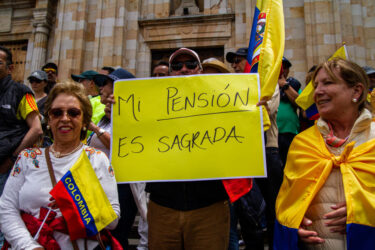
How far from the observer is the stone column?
9609 millimetres

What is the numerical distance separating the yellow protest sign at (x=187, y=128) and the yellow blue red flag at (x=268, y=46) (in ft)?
0.29

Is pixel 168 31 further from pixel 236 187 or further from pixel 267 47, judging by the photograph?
pixel 236 187

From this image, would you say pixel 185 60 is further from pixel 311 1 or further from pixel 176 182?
pixel 311 1

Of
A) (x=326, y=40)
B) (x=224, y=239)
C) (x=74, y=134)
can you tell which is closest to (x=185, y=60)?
(x=74, y=134)

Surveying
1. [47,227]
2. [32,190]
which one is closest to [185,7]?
[32,190]

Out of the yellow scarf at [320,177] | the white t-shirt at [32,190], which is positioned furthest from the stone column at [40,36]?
the yellow scarf at [320,177]

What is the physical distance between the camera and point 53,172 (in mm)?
1771

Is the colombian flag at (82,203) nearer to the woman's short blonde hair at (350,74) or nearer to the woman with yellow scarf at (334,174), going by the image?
the woman with yellow scarf at (334,174)

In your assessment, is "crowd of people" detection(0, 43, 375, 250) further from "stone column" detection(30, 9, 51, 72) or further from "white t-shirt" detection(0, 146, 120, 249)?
"stone column" detection(30, 9, 51, 72)

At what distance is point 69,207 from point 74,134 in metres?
0.47

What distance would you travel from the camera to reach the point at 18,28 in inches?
404

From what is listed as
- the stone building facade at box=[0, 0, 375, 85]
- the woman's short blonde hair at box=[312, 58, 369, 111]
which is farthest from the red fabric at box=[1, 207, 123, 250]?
the stone building facade at box=[0, 0, 375, 85]

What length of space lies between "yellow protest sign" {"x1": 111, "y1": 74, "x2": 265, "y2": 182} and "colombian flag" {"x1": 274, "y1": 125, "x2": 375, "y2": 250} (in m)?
0.26

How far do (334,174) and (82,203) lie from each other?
1.39m
